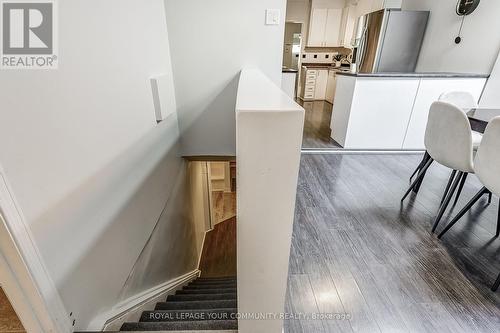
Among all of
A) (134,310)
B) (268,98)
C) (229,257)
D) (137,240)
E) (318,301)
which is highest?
(268,98)

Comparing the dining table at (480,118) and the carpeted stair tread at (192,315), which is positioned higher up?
the dining table at (480,118)

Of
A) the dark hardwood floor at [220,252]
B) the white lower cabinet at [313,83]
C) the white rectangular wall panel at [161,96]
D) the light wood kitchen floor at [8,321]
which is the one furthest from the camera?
the white lower cabinet at [313,83]

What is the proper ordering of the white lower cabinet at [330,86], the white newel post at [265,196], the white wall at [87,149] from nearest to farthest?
the white newel post at [265,196], the white wall at [87,149], the white lower cabinet at [330,86]

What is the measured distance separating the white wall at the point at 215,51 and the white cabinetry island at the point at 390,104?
1551 millimetres

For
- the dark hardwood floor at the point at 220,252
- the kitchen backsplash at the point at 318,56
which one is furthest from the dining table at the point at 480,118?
the kitchen backsplash at the point at 318,56

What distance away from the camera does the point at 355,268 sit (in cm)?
146

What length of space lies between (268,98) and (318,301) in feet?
3.90

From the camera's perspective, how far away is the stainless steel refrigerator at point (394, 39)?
3521mm

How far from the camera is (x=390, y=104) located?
3004 millimetres

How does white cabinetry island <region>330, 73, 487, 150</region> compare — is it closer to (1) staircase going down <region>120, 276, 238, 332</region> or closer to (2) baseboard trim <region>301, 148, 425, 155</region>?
(2) baseboard trim <region>301, 148, 425, 155</region>

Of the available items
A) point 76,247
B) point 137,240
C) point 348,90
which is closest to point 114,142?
point 76,247

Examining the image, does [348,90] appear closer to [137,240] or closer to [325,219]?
[325,219]

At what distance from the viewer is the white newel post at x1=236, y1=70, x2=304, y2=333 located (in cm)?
47

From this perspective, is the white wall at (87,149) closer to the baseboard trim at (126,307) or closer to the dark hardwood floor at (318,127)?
the baseboard trim at (126,307)
